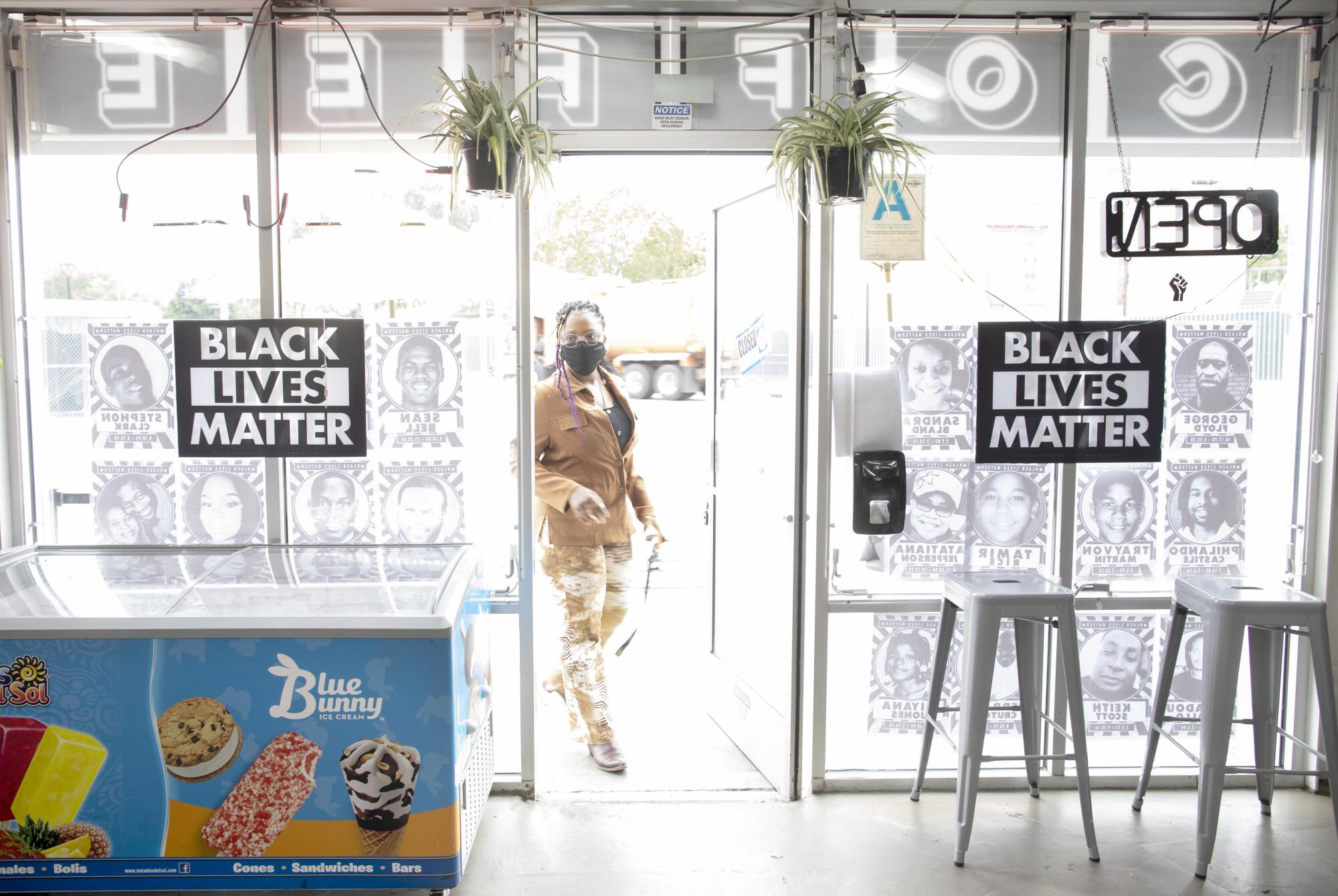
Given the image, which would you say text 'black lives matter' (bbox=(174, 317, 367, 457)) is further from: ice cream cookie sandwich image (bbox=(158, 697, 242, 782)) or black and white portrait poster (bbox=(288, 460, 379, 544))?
ice cream cookie sandwich image (bbox=(158, 697, 242, 782))

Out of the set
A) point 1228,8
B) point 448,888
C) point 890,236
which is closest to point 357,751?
point 448,888

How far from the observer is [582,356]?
374cm

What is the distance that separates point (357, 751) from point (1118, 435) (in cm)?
268

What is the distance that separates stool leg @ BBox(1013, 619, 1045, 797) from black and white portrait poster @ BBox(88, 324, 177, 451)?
116 inches

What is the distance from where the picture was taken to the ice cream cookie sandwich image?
243 cm

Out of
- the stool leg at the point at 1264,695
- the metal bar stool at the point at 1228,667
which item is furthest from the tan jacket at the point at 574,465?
the stool leg at the point at 1264,695

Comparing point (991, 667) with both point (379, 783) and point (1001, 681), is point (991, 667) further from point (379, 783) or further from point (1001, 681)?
point (379, 783)

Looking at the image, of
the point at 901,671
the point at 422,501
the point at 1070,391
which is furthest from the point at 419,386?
the point at 1070,391

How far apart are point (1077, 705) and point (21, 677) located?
2976 millimetres

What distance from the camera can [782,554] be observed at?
3.32 metres

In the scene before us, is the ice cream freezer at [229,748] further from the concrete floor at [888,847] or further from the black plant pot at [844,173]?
the black plant pot at [844,173]

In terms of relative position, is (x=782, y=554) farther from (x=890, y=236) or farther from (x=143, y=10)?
(x=143, y=10)

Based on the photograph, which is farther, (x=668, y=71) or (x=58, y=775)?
(x=668, y=71)

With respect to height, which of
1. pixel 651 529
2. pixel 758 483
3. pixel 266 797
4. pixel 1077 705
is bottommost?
pixel 266 797
